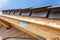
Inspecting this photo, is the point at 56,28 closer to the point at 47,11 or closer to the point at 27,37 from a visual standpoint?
the point at 47,11

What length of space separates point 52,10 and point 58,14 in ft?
Answer: 0.48

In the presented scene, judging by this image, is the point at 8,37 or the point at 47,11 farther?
→ the point at 8,37

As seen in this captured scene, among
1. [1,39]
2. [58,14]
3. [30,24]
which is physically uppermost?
[58,14]

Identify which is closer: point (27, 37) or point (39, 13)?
point (39, 13)

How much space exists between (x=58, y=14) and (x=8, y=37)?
184cm

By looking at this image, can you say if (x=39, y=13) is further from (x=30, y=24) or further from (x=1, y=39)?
(x=1, y=39)

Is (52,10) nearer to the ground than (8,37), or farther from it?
farther from it

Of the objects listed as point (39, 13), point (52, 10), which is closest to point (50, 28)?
point (52, 10)

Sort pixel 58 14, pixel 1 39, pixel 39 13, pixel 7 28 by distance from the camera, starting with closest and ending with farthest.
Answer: pixel 58 14 → pixel 39 13 → pixel 1 39 → pixel 7 28

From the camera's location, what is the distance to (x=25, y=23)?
194 centimetres

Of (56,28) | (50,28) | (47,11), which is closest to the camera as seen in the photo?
(56,28)

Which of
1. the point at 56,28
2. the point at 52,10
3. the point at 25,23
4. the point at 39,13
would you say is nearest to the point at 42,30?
the point at 56,28

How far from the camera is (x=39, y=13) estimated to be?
2104 millimetres

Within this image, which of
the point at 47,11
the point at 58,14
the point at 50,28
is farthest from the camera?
the point at 47,11
